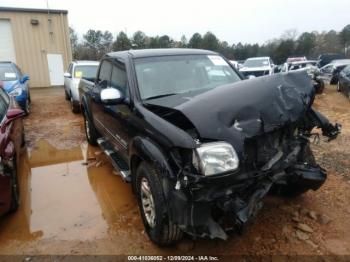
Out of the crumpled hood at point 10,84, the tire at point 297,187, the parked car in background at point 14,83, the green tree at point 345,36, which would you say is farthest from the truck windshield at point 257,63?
the green tree at point 345,36

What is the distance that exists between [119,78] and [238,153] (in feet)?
7.59

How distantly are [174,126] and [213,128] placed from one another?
1.21 feet

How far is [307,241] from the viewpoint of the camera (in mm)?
3092

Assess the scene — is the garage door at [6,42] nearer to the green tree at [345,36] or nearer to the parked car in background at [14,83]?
the parked car in background at [14,83]

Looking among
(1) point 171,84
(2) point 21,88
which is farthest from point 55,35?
(1) point 171,84

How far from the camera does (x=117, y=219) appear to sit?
3.68 meters

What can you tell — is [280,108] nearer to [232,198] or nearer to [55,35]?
[232,198]

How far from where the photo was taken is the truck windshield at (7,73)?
9567mm

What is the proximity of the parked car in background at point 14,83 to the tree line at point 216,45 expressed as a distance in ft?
76.8

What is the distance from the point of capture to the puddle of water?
3498 mm

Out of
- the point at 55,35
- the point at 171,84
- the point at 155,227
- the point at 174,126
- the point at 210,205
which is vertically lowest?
the point at 155,227

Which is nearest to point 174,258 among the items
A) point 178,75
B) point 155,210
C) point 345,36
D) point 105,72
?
point 155,210

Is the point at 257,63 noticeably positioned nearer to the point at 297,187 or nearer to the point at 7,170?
the point at 297,187

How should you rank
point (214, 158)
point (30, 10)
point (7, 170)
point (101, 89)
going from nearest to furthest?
point (214, 158)
point (7, 170)
point (101, 89)
point (30, 10)
